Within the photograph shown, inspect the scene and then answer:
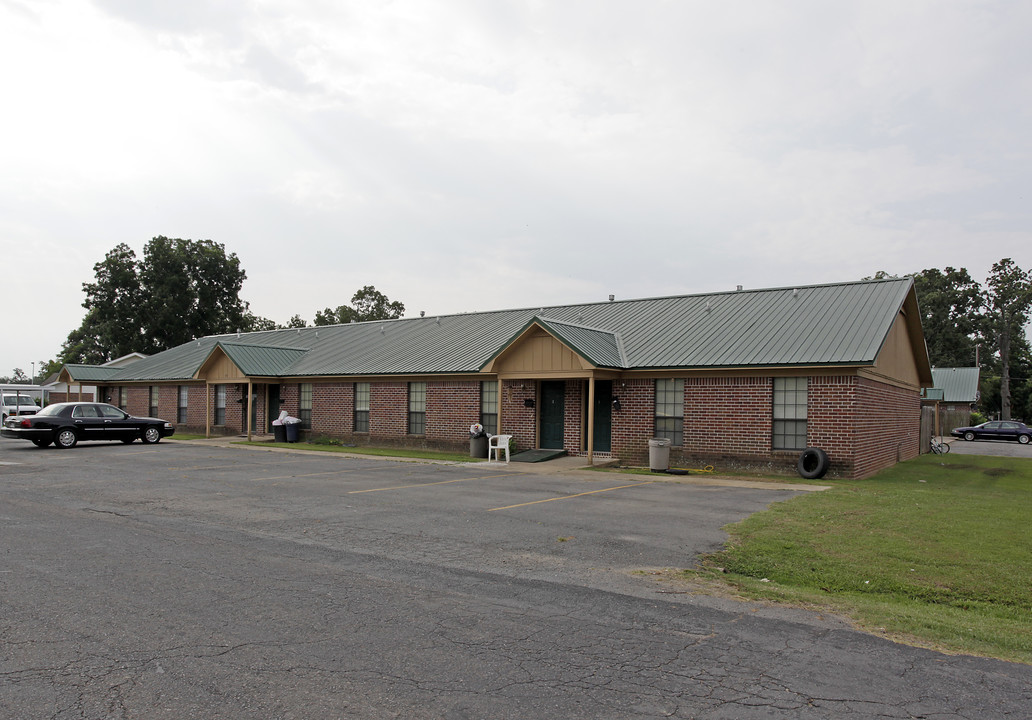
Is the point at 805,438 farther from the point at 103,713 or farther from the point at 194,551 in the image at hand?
the point at 103,713

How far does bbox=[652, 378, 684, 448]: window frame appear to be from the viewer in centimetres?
2100

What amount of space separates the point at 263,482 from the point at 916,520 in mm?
12296

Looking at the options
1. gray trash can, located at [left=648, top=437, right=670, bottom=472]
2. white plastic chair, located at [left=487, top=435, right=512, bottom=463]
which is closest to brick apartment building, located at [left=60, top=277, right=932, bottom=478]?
white plastic chair, located at [left=487, top=435, right=512, bottom=463]

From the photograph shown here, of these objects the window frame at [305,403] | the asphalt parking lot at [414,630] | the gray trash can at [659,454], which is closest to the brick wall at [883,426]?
the gray trash can at [659,454]

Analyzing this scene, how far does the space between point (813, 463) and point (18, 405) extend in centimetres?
3474

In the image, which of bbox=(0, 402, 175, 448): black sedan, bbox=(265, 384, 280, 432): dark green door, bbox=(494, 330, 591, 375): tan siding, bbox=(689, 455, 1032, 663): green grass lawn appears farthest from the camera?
bbox=(265, 384, 280, 432): dark green door

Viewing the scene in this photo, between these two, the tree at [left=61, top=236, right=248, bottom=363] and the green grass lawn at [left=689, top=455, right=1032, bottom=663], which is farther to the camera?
the tree at [left=61, top=236, right=248, bottom=363]

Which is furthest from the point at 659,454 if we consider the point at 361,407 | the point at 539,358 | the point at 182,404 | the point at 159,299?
the point at 159,299

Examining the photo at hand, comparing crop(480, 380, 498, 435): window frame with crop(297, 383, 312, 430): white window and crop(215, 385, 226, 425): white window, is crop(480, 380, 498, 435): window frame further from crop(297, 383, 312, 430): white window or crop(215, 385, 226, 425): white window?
crop(215, 385, 226, 425): white window

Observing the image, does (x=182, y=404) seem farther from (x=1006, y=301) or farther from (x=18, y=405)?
(x=1006, y=301)

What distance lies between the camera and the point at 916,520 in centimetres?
1099

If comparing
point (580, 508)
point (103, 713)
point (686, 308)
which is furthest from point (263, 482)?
point (686, 308)

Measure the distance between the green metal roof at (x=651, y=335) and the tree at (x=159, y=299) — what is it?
1054 inches

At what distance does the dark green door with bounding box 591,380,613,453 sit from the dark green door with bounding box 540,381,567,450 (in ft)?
3.50
